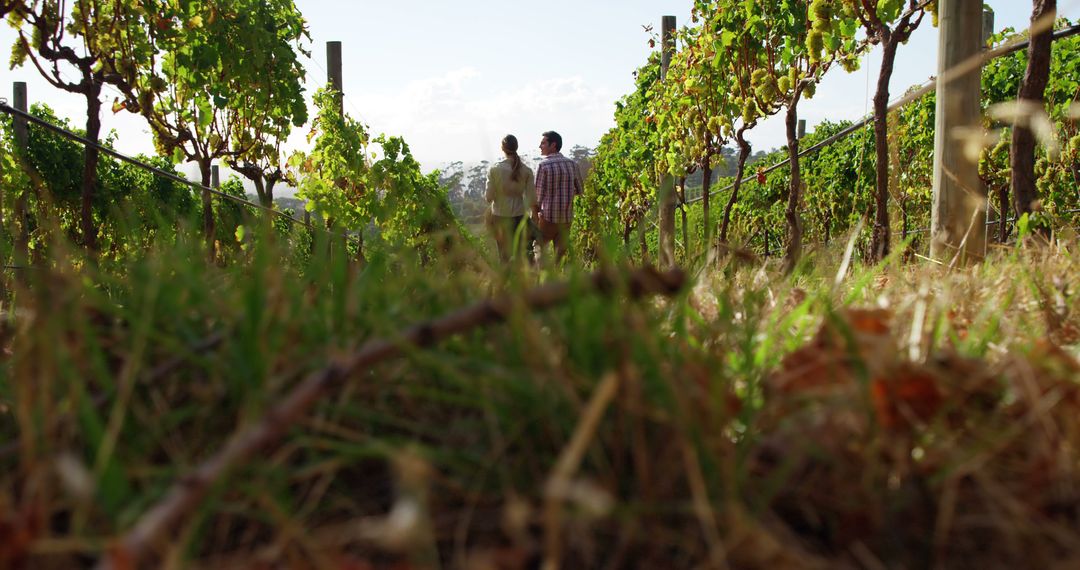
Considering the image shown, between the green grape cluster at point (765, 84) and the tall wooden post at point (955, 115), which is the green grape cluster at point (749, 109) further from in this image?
the tall wooden post at point (955, 115)

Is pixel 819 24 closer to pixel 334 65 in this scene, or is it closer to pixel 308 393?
pixel 308 393

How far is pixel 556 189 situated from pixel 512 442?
8666 millimetres

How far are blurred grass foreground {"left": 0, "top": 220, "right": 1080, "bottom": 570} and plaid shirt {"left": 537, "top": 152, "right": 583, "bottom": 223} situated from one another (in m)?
8.42

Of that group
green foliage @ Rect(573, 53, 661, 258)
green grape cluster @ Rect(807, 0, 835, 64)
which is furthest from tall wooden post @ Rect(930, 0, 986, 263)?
green foliage @ Rect(573, 53, 661, 258)

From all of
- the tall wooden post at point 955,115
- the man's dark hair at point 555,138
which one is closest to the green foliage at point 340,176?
the man's dark hair at point 555,138

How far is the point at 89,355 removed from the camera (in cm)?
97

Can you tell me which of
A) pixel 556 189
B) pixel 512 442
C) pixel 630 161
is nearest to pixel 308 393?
pixel 512 442

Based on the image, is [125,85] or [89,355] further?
[125,85]

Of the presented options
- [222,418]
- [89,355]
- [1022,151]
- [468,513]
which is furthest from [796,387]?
[1022,151]

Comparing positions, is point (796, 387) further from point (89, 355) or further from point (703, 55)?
point (703, 55)

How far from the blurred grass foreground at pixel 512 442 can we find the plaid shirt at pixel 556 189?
27.6 feet

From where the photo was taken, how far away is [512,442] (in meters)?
0.86

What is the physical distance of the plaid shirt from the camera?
9414mm

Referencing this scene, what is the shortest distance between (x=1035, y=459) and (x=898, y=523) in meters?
0.16
